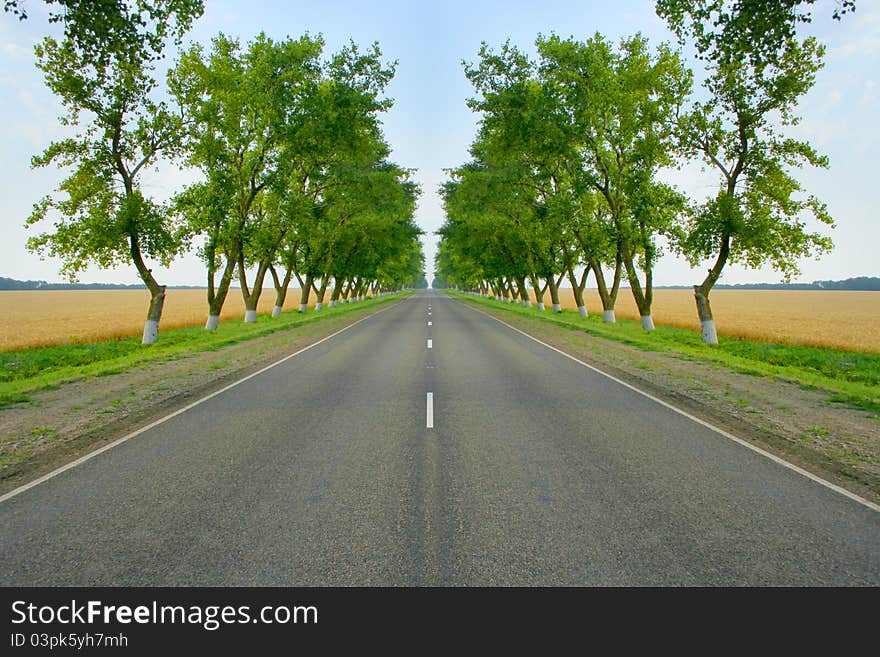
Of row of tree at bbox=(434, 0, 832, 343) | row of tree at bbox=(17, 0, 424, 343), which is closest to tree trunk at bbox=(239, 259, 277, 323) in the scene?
row of tree at bbox=(17, 0, 424, 343)

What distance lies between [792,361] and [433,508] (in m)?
15.8

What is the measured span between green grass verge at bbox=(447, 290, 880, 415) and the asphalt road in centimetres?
509

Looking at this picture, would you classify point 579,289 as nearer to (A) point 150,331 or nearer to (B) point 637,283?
(B) point 637,283

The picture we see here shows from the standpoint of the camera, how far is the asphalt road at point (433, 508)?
3.68 metres

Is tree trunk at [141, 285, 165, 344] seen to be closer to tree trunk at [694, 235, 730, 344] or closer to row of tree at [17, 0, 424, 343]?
row of tree at [17, 0, 424, 343]

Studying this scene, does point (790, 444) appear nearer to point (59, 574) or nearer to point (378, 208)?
point (59, 574)

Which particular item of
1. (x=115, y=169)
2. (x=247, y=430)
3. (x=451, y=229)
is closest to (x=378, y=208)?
(x=451, y=229)

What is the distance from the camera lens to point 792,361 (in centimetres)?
1602

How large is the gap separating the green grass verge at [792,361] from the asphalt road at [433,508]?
509 cm

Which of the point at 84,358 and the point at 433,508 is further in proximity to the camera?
the point at 84,358

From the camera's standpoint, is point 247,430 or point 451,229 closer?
point 247,430

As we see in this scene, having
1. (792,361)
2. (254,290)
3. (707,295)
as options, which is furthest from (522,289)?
(792,361)
